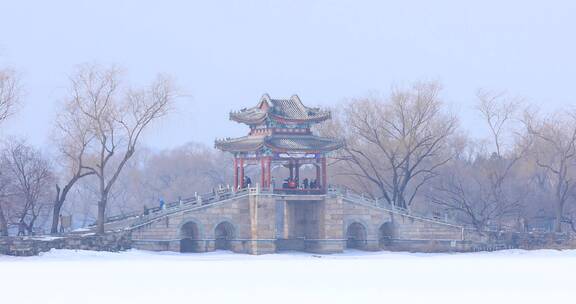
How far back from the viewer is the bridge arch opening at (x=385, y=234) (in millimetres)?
65938

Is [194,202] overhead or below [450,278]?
overhead

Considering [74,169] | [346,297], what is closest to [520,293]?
[346,297]

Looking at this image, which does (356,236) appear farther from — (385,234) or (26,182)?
(26,182)

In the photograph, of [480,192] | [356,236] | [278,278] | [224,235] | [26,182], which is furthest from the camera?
[480,192]

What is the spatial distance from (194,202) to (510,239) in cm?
1910

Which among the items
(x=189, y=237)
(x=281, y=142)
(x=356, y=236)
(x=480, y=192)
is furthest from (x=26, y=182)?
(x=480, y=192)

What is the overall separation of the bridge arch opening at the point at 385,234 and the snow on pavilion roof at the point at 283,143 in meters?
5.73

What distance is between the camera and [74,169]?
206 ft

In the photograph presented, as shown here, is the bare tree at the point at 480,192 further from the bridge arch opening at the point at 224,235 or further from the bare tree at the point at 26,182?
the bare tree at the point at 26,182

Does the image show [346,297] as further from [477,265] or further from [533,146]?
[533,146]

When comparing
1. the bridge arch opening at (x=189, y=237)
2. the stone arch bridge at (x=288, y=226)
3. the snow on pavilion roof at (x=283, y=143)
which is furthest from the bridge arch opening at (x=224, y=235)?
the snow on pavilion roof at (x=283, y=143)

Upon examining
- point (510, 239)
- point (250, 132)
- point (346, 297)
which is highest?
point (250, 132)

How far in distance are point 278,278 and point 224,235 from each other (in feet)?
72.8

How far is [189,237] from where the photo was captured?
2459 inches
